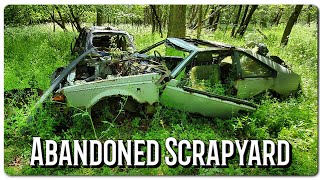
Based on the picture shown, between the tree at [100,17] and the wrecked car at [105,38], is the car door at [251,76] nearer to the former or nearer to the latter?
the wrecked car at [105,38]

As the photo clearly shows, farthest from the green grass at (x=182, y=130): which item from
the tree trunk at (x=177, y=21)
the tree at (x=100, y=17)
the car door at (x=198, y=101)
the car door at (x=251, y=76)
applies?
the tree at (x=100, y=17)

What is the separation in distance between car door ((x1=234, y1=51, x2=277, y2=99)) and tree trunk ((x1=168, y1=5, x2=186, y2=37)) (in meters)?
2.75

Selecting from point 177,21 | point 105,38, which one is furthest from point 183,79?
point 177,21

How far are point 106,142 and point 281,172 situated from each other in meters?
1.96

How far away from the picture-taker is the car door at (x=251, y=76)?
4633 mm

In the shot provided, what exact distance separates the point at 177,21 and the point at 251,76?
9.71 feet

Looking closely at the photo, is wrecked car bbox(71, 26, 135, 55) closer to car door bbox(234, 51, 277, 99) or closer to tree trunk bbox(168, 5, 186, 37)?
tree trunk bbox(168, 5, 186, 37)

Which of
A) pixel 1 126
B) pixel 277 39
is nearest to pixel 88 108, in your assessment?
pixel 1 126

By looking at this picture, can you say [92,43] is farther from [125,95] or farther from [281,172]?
[281,172]

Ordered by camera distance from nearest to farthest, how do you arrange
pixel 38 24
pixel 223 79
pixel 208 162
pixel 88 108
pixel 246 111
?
pixel 208 162 < pixel 88 108 < pixel 246 111 < pixel 223 79 < pixel 38 24

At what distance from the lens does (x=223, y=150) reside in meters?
3.76

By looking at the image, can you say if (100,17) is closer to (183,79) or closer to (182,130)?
(183,79)

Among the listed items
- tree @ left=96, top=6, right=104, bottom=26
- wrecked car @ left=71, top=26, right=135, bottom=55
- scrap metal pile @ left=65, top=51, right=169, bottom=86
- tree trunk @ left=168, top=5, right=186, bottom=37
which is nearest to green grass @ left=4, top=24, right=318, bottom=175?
scrap metal pile @ left=65, top=51, right=169, bottom=86

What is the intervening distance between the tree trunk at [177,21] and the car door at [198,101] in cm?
303
